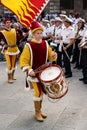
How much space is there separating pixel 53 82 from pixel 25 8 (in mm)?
1239

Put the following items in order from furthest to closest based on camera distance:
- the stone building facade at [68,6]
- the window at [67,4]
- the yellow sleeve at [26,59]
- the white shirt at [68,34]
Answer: the window at [67,4], the stone building facade at [68,6], the white shirt at [68,34], the yellow sleeve at [26,59]

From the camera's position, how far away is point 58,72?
673 centimetres

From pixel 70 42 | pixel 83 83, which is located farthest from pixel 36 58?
pixel 70 42

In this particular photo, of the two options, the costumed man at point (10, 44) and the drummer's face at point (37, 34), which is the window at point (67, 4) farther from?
the drummer's face at point (37, 34)

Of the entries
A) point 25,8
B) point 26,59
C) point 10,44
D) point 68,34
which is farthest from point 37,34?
point 68,34

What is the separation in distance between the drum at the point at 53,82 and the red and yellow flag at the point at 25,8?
0.88 m

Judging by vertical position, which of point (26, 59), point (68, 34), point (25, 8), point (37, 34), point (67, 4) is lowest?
point (67, 4)

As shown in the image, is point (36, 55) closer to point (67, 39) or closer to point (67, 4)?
point (67, 39)

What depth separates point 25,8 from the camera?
6.42 meters

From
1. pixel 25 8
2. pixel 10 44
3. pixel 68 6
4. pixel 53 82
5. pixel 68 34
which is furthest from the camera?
pixel 68 6

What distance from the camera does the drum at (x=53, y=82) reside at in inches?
259

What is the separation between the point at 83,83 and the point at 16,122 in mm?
3458

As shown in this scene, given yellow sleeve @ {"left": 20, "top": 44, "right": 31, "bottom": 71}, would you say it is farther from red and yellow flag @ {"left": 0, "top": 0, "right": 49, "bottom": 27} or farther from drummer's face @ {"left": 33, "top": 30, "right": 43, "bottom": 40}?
red and yellow flag @ {"left": 0, "top": 0, "right": 49, "bottom": 27}

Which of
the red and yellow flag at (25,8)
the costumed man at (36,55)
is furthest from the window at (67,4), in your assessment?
the red and yellow flag at (25,8)
